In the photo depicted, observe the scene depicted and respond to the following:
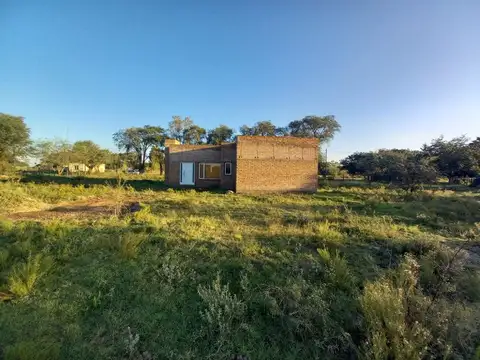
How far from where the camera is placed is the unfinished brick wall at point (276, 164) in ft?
59.9

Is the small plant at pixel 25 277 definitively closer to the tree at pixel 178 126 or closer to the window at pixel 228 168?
the window at pixel 228 168

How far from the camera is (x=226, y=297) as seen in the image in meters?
3.30

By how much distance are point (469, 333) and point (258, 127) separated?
50.3 m

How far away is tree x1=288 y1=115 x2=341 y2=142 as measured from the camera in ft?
149

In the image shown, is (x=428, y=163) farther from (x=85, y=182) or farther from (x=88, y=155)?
(x=88, y=155)

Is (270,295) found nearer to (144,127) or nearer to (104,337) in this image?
(104,337)

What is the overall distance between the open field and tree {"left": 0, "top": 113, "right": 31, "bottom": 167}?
2192 cm

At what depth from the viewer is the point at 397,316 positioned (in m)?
2.86

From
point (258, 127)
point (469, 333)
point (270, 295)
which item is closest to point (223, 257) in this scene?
point (270, 295)

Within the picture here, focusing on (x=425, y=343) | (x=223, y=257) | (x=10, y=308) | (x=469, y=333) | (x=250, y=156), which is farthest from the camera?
(x=250, y=156)

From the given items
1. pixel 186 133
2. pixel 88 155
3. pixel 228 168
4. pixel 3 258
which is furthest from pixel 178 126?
pixel 3 258

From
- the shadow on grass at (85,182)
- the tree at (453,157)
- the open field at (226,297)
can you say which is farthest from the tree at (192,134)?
the open field at (226,297)

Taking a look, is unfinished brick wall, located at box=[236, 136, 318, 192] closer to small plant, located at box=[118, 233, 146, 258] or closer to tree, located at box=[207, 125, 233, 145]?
small plant, located at box=[118, 233, 146, 258]

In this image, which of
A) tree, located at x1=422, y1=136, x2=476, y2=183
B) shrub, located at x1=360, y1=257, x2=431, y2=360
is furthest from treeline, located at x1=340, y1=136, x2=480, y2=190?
shrub, located at x1=360, y1=257, x2=431, y2=360
